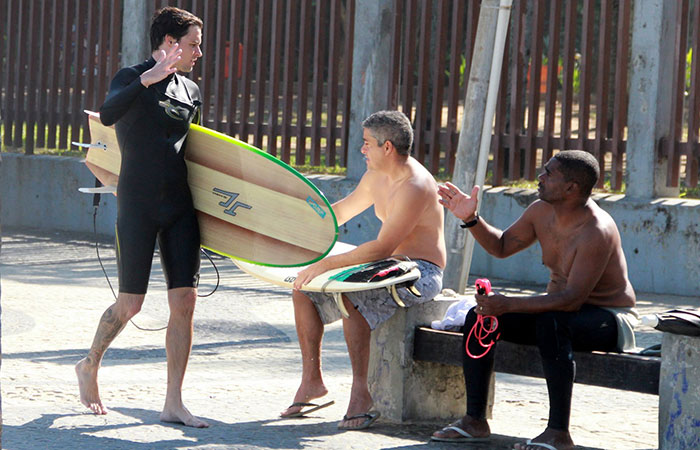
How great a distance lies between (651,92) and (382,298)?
219 inches

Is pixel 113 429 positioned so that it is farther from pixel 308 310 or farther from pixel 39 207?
pixel 39 207

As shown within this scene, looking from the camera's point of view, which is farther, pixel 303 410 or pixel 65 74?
pixel 65 74

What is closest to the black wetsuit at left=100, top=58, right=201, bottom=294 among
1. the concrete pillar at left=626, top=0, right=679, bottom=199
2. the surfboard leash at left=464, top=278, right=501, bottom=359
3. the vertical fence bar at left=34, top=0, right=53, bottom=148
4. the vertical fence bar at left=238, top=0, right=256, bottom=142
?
the surfboard leash at left=464, top=278, right=501, bottom=359

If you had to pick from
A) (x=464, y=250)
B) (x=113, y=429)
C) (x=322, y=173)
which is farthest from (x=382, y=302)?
(x=322, y=173)

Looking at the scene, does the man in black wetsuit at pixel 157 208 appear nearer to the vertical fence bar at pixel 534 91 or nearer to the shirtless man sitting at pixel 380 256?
the shirtless man sitting at pixel 380 256

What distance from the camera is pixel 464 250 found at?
7.73 m

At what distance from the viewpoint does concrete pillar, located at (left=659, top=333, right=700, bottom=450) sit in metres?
4.05

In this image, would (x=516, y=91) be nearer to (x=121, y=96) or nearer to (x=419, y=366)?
(x=419, y=366)

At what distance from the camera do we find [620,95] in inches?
392

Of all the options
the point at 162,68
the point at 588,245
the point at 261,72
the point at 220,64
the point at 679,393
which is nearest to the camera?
the point at 679,393

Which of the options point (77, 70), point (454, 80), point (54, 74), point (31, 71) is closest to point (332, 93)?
point (454, 80)

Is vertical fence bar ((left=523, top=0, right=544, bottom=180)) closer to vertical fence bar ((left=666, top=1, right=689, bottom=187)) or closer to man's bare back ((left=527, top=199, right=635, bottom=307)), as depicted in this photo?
vertical fence bar ((left=666, top=1, right=689, bottom=187))

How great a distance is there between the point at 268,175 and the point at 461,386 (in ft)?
4.31

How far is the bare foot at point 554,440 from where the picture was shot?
14.1 ft
